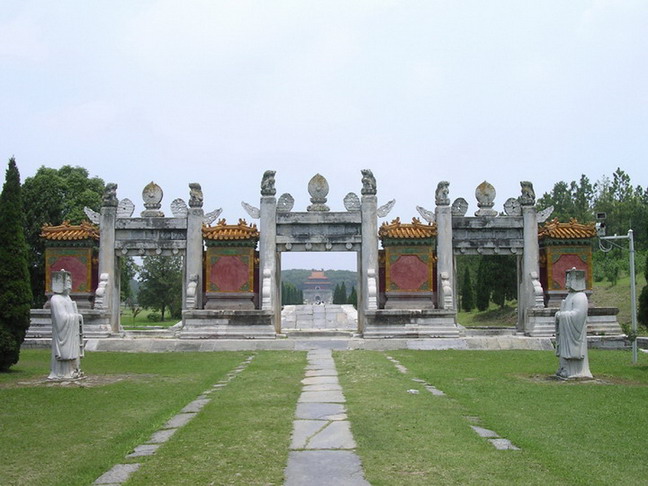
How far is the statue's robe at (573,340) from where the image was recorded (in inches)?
570

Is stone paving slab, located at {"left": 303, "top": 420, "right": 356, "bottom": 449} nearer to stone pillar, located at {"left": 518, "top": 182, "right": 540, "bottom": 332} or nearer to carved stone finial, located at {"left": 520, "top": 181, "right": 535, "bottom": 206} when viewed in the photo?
stone pillar, located at {"left": 518, "top": 182, "right": 540, "bottom": 332}

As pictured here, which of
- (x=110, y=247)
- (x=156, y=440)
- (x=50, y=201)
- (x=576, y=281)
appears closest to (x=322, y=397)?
(x=156, y=440)

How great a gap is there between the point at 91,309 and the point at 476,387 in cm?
1825

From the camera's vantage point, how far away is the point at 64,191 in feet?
139

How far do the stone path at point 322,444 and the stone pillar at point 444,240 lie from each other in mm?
14739

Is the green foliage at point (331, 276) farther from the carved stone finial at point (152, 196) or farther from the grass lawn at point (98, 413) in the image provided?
the grass lawn at point (98, 413)

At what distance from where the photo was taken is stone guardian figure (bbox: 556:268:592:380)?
1448 centimetres

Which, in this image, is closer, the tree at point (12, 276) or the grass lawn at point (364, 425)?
the grass lawn at point (364, 425)

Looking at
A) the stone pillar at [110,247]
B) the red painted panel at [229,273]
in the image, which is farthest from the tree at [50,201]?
the red painted panel at [229,273]

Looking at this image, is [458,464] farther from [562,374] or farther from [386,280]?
[386,280]

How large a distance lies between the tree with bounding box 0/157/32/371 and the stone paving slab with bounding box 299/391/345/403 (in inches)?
318

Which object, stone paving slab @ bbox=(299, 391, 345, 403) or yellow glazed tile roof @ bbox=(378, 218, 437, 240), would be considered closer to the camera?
stone paving slab @ bbox=(299, 391, 345, 403)

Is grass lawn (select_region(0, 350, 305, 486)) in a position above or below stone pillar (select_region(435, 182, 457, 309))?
below

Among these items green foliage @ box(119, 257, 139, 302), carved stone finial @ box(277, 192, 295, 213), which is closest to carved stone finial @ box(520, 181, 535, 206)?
carved stone finial @ box(277, 192, 295, 213)
